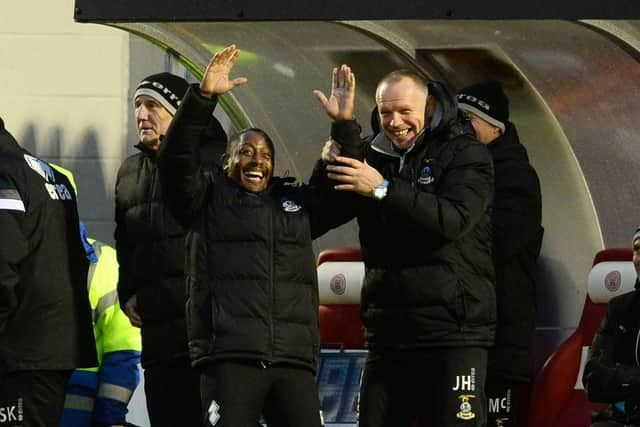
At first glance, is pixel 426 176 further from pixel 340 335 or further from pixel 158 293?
pixel 340 335

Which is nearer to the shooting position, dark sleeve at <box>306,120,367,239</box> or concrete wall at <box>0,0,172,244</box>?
dark sleeve at <box>306,120,367,239</box>

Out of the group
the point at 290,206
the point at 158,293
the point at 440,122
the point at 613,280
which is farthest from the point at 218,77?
the point at 613,280

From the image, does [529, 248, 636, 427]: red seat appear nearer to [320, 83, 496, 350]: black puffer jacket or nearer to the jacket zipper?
[320, 83, 496, 350]: black puffer jacket

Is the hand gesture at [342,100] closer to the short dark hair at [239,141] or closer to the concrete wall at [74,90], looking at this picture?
the short dark hair at [239,141]

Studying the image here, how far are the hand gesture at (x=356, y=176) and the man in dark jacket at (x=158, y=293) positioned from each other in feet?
3.10

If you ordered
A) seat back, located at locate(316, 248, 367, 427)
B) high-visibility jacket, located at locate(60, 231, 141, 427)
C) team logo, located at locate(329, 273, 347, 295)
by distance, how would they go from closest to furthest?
1. high-visibility jacket, located at locate(60, 231, 141, 427)
2. seat back, located at locate(316, 248, 367, 427)
3. team logo, located at locate(329, 273, 347, 295)

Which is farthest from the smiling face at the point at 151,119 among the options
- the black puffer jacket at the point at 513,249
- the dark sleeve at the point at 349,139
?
the black puffer jacket at the point at 513,249

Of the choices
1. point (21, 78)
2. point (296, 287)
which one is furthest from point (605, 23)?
point (21, 78)

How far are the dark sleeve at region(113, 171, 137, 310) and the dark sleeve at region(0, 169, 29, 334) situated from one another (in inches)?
32.9

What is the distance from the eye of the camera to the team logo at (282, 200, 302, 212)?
7.56 metres

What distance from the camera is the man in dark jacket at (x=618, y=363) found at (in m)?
8.22

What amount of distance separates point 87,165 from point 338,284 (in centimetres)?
434

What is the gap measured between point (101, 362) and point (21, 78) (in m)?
6.12

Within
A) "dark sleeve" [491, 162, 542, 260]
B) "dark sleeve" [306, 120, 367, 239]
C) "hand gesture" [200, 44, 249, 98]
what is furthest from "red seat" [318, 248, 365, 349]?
"hand gesture" [200, 44, 249, 98]
